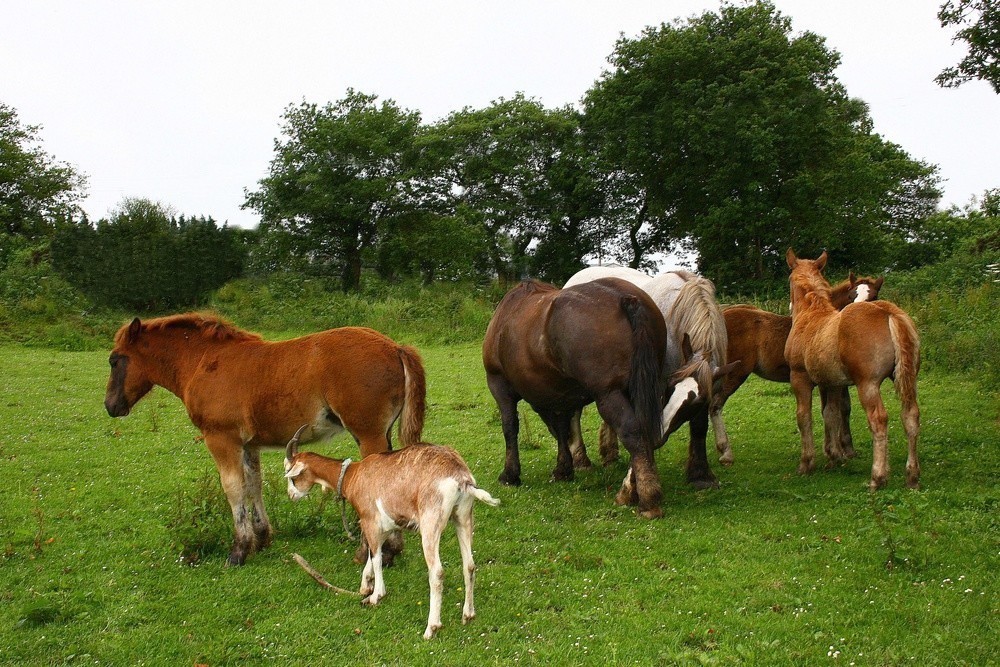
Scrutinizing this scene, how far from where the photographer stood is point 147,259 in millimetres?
32219

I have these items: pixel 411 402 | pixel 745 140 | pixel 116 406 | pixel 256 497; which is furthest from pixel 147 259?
pixel 411 402

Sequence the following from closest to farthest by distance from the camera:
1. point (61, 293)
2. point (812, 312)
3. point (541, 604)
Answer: point (541, 604) → point (812, 312) → point (61, 293)

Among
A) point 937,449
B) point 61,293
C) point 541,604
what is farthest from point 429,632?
point 61,293

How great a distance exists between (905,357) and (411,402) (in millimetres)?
4945

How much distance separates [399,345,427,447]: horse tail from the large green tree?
2475 cm

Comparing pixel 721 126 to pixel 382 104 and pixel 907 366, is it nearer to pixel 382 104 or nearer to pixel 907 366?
pixel 382 104

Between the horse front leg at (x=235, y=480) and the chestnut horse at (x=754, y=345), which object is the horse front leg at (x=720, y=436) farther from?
the horse front leg at (x=235, y=480)

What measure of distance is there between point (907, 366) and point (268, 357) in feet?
20.6

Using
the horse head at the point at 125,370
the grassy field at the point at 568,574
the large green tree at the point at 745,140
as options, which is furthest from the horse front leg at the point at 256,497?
the large green tree at the point at 745,140

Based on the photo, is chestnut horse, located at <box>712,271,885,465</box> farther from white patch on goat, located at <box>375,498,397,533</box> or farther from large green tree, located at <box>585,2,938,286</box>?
large green tree, located at <box>585,2,938,286</box>

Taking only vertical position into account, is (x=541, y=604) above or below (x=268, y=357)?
below

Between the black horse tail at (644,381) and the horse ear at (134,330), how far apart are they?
4817 millimetres

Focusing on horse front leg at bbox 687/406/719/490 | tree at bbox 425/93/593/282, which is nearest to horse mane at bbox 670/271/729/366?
horse front leg at bbox 687/406/719/490

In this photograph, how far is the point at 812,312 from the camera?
370 inches
